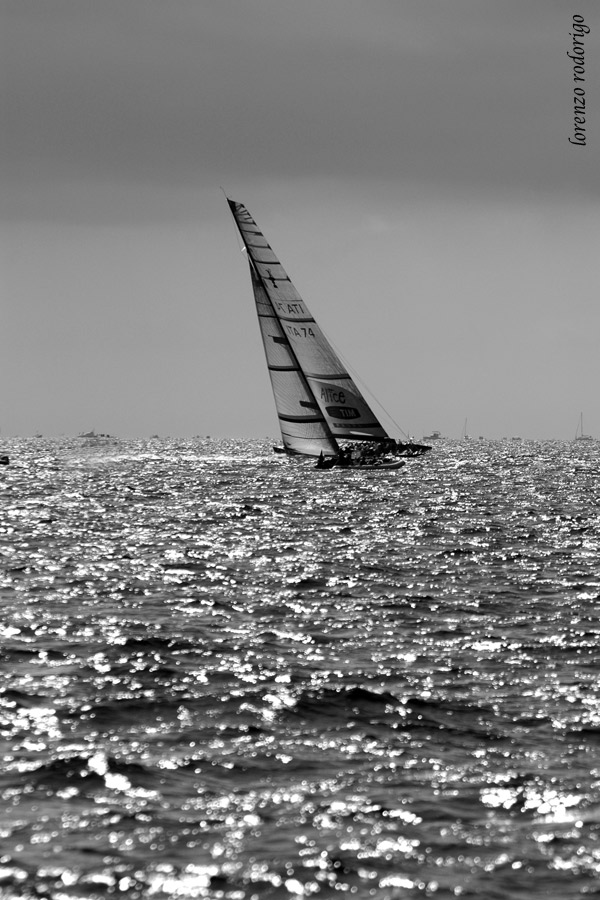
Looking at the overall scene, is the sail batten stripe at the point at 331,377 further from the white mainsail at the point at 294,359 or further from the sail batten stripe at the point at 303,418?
the sail batten stripe at the point at 303,418

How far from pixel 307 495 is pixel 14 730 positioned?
62.1 m

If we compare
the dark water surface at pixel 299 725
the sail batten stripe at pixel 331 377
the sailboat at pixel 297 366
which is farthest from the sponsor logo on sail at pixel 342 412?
the dark water surface at pixel 299 725

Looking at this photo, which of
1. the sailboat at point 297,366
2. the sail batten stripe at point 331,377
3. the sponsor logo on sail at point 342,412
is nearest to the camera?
the sailboat at point 297,366

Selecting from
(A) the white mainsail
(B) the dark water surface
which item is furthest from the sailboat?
(B) the dark water surface

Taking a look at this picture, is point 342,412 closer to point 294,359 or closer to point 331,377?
point 331,377

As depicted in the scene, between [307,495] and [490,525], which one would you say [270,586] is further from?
[307,495]

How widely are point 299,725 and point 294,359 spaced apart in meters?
74.7

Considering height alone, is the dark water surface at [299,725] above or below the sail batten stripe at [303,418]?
below

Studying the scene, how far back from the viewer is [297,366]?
90938 mm

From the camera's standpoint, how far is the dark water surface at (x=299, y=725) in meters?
12.1

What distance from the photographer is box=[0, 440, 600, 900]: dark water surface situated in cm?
1209

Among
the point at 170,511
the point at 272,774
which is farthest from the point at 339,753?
the point at 170,511

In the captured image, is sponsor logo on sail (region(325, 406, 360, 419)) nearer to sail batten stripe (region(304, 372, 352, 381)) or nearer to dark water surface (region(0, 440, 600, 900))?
sail batten stripe (region(304, 372, 352, 381))

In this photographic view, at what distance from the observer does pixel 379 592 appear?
32344 mm
